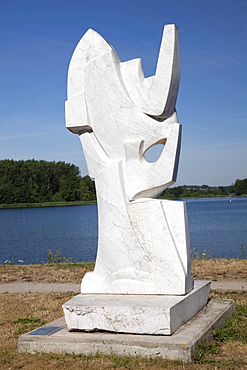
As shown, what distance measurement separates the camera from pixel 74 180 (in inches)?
2613

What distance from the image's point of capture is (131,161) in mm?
6277

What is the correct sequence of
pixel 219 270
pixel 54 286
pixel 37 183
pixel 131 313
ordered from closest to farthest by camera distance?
1. pixel 131 313
2. pixel 54 286
3. pixel 219 270
4. pixel 37 183

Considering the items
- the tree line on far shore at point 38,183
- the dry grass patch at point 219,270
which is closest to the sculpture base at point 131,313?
the dry grass patch at point 219,270

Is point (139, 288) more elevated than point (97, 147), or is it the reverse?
point (97, 147)

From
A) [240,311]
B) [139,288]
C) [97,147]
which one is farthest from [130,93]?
[240,311]

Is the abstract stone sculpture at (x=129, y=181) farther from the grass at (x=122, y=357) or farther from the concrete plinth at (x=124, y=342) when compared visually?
the grass at (x=122, y=357)

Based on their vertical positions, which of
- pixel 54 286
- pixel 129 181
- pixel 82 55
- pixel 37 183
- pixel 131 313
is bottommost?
pixel 54 286

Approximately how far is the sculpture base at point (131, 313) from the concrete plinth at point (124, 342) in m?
0.08

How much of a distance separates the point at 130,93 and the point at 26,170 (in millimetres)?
64090

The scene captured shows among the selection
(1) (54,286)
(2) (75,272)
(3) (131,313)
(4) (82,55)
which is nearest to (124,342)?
(3) (131,313)

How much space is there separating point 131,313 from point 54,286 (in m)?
5.18

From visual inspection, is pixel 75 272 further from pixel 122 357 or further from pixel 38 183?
pixel 38 183

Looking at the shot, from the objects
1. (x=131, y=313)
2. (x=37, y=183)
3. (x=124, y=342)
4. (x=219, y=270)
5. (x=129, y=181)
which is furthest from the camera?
(x=37, y=183)

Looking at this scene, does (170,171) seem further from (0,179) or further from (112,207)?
(0,179)
